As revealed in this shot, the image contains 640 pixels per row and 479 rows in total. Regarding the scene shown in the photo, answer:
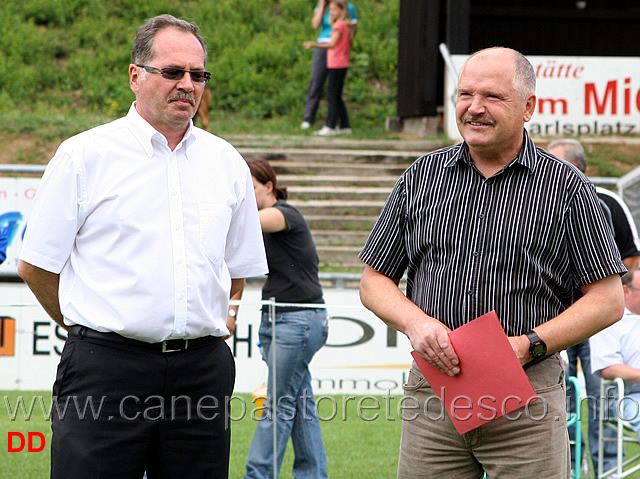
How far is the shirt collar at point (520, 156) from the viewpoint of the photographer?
311cm

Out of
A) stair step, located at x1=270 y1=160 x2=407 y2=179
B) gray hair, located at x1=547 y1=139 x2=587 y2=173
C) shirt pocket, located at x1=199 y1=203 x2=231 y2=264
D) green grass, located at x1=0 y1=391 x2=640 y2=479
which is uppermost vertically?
gray hair, located at x1=547 y1=139 x2=587 y2=173

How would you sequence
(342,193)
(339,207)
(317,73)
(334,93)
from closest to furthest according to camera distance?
(339,207) → (342,193) → (334,93) → (317,73)

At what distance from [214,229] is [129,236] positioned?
312mm

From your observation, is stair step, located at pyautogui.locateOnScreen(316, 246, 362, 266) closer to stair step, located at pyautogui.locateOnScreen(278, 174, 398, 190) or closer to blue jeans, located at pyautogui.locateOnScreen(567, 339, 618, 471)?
stair step, located at pyautogui.locateOnScreen(278, 174, 398, 190)

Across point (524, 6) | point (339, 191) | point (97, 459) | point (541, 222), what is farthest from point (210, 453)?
point (524, 6)

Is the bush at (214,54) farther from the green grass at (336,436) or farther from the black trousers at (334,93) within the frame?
the green grass at (336,436)

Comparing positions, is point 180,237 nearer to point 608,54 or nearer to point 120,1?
point 608,54

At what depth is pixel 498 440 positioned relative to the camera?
3041mm

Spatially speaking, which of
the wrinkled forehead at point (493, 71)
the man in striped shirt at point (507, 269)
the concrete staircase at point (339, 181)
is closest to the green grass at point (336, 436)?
the man in striped shirt at point (507, 269)

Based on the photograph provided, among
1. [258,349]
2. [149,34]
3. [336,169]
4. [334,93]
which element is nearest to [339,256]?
[336,169]

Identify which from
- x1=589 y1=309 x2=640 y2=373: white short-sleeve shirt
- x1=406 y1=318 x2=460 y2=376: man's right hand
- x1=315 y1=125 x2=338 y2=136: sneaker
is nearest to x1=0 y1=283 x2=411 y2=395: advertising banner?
x1=589 y1=309 x2=640 y2=373: white short-sleeve shirt

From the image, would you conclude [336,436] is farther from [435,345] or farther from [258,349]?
[435,345]

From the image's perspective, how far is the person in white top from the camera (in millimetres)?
3109

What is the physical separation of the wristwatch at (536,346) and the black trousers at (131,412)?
3.64ft
